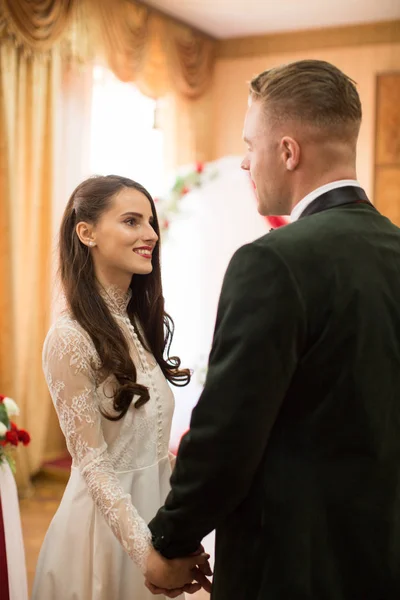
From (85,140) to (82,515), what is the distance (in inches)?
157

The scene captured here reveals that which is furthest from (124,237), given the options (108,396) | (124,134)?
(124,134)

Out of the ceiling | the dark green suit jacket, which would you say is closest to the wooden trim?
the ceiling

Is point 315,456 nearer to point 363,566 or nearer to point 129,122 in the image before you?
point 363,566

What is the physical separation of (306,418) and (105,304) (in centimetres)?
75

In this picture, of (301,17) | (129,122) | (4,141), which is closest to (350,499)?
(4,141)

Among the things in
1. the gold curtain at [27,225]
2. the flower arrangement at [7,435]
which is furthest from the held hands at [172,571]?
the gold curtain at [27,225]

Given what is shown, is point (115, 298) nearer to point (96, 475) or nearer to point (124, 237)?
point (124, 237)

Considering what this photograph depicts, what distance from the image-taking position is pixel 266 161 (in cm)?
141

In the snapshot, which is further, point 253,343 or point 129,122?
point 129,122

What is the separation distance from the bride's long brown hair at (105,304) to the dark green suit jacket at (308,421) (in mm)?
Answer: 486

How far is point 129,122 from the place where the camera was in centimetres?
595

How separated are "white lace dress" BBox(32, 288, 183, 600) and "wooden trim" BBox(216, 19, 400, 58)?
17.8 ft

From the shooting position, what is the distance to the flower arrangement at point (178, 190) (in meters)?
4.10

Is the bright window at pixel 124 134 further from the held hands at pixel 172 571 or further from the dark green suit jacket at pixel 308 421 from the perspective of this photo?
the dark green suit jacket at pixel 308 421
